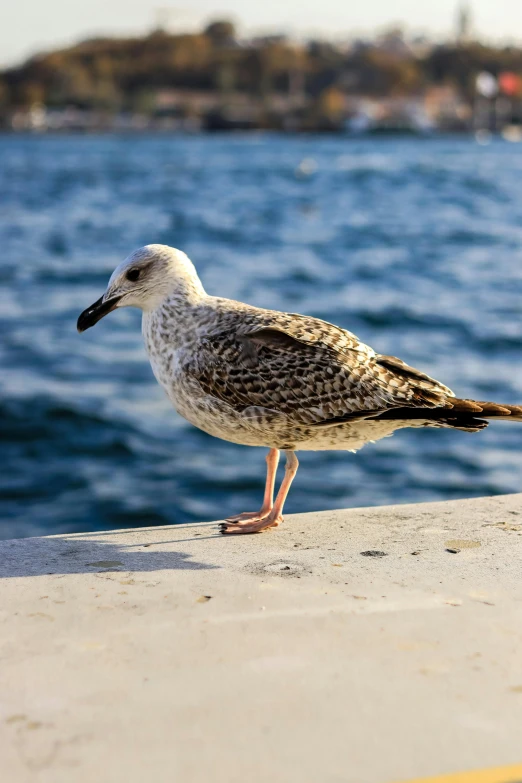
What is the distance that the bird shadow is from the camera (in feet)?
12.8

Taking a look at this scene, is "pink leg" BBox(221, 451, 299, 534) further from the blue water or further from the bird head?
the blue water

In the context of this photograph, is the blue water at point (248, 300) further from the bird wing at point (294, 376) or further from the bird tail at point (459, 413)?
the bird tail at point (459, 413)

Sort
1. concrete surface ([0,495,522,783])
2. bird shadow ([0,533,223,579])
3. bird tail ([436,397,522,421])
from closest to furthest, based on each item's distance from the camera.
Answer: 1. concrete surface ([0,495,522,783])
2. bird shadow ([0,533,223,579])
3. bird tail ([436,397,522,421])

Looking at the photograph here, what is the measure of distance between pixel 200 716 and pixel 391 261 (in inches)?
747

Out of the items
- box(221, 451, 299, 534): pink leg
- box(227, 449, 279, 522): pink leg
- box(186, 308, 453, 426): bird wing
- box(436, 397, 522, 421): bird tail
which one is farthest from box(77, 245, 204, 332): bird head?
box(436, 397, 522, 421): bird tail

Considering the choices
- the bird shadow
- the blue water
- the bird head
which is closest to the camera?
the bird shadow

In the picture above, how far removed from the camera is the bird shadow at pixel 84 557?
390cm

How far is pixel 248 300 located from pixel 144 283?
425 inches

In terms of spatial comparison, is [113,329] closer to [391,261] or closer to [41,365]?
[41,365]

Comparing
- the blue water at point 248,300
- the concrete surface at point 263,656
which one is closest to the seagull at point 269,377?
the concrete surface at point 263,656

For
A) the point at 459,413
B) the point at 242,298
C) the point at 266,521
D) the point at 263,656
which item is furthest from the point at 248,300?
the point at 263,656

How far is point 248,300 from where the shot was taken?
50.4 ft

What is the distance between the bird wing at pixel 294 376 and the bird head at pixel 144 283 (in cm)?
31

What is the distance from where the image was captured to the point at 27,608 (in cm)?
348
